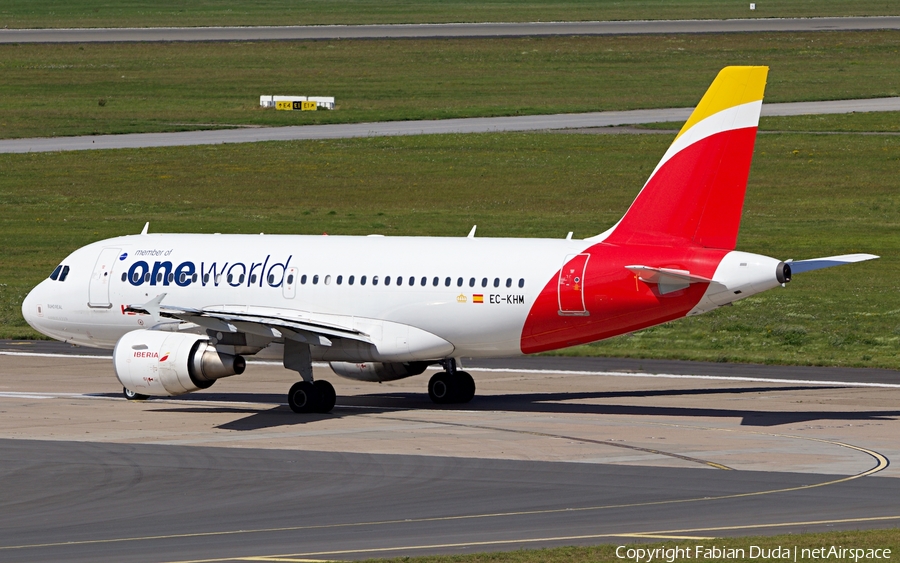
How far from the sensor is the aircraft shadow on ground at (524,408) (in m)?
36.5

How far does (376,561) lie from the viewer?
21484 millimetres

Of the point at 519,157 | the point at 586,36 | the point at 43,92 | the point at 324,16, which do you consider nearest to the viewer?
the point at 519,157

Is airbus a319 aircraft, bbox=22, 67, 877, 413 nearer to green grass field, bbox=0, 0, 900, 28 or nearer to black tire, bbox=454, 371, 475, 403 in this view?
black tire, bbox=454, 371, 475, 403

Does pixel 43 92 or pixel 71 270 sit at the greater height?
pixel 43 92

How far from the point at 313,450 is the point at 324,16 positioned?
149946mm

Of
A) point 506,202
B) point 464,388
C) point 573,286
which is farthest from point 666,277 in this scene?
point 506,202

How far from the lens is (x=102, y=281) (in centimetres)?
4131

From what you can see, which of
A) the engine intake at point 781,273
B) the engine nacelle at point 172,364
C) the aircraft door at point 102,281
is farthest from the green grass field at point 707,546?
the aircraft door at point 102,281

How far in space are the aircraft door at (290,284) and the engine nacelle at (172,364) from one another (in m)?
2.82

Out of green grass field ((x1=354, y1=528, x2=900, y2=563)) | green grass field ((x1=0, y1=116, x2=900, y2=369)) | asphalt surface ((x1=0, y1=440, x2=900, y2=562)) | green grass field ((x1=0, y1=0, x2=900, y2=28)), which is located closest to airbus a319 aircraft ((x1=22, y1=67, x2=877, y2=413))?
asphalt surface ((x1=0, y1=440, x2=900, y2=562))

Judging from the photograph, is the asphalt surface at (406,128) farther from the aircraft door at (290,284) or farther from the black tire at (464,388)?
the black tire at (464,388)

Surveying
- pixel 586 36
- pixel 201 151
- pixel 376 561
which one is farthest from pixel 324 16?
pixel 376 561

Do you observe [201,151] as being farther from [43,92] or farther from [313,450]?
[313,450]
